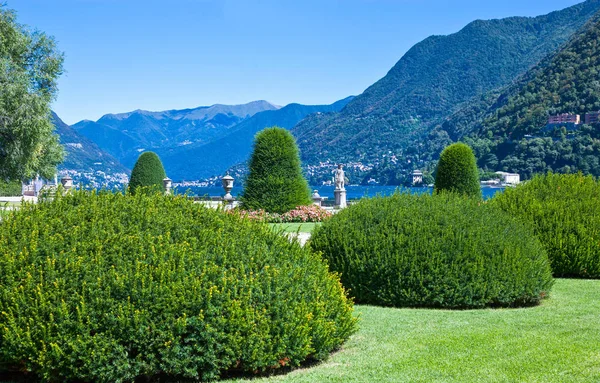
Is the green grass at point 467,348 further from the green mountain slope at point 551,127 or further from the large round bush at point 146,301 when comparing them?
the green mountain slope at point 551,127

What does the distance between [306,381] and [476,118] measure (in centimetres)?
13590

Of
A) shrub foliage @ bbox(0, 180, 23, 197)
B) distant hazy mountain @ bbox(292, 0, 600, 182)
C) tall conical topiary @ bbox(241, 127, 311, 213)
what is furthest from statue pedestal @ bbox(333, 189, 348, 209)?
distant hazy mountain @ bbox(292, 0, 600, 182)

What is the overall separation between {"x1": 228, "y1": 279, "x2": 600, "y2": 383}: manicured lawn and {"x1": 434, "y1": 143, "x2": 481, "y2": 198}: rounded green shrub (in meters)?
14.8

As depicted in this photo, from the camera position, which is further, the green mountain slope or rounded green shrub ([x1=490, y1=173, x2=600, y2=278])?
the green mountain slope

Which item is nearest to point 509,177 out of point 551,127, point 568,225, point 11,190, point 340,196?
point 551,127

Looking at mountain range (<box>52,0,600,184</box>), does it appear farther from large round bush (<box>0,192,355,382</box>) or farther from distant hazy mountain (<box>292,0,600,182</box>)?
large round bush (<box>0,192,355,382</box>)

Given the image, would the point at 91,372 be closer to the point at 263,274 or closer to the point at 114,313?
the point at 114,313

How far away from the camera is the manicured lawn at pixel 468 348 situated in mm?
5758

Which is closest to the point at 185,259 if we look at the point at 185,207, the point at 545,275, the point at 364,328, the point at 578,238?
the point at 185,207

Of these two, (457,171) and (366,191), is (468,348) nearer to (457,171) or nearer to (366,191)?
(366,191)

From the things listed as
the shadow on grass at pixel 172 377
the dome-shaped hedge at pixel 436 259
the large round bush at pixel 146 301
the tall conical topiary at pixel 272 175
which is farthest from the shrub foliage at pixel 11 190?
the large round bush at pixel 146 301

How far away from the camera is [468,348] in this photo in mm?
6645

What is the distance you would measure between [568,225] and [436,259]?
461cm

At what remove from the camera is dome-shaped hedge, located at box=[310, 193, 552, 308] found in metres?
9.25
